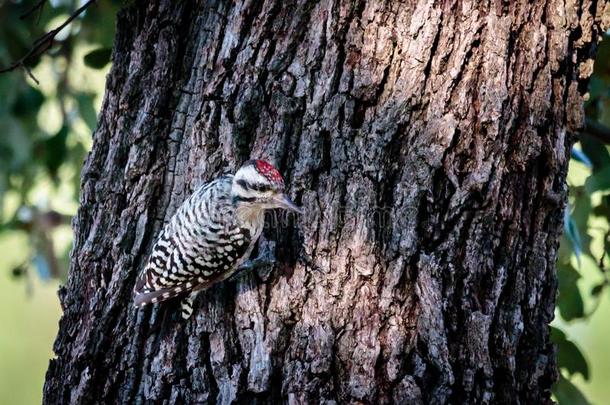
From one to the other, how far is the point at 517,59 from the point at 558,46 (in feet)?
0.43

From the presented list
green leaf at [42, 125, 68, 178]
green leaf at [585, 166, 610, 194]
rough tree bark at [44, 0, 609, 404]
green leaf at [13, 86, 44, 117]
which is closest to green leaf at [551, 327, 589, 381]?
green leaf at [585, 166, 610, 194]

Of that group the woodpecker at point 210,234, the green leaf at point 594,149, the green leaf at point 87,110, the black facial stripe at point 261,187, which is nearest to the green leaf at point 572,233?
the green leaf at point 594,149

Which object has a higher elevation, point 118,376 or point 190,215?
point 190,215

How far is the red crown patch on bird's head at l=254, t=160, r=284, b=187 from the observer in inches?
98.7

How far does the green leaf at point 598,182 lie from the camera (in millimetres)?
3219

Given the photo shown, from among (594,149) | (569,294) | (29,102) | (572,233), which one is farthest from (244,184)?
(29,102)

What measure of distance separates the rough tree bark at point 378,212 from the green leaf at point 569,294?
803 millimetres

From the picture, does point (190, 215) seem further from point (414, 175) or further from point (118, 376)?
point (414, 175)

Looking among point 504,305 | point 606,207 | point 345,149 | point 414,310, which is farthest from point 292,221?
point 606,207

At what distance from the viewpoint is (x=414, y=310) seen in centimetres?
245

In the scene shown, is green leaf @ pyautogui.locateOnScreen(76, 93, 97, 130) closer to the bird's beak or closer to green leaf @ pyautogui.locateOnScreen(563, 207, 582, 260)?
the bird's beak

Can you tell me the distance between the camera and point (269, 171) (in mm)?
2510

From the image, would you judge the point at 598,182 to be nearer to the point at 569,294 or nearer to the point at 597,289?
the point at 569,294

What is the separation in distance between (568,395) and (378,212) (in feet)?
4.22
